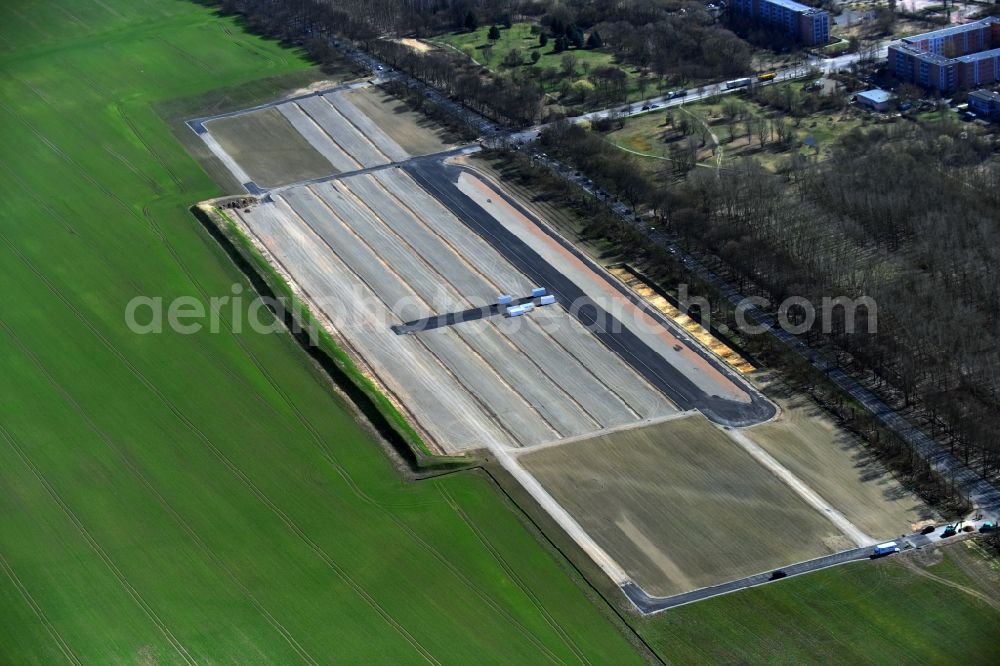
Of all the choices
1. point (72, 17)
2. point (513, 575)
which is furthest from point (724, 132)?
point (72, 17)

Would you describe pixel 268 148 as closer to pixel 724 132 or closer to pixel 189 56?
pixel 189 56

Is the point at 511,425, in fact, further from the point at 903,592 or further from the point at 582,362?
the point at 903,592

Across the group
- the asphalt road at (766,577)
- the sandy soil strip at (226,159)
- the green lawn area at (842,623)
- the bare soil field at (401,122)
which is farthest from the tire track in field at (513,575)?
the bare soil field at (401,122)

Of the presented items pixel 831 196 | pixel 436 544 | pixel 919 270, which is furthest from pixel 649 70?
pixel 436 544

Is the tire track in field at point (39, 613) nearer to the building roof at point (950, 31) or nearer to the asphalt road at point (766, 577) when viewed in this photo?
the asphalt road at point (766, 577)

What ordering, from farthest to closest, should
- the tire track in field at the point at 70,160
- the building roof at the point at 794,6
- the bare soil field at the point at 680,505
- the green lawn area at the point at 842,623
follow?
the building roof at the point at 794,6, the tire track in field at the point at 70,160, the bare soil field at the point at 680,505, the green lawn area at the point at 842,623

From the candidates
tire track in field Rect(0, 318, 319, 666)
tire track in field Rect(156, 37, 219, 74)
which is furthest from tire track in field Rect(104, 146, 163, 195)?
tire track in field Rect(0, 318, 319, 666)
